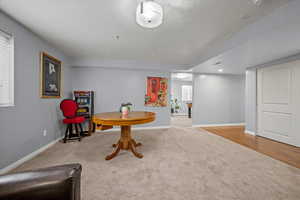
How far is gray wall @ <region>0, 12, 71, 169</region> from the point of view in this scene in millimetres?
1866

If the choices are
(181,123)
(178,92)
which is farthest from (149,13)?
(178,92)

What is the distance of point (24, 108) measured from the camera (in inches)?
86.0

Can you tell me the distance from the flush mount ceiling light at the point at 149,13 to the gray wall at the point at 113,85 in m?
3.07

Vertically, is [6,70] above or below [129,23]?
below

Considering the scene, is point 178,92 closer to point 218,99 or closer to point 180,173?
point 218,99

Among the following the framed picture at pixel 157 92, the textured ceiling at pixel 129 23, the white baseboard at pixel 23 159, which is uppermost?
the textured ceiling at pixel 129 23

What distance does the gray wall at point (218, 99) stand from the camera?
16.8 feet

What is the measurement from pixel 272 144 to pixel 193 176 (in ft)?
8.95

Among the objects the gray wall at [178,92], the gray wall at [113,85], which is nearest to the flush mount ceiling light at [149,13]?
the gray wall at [113,85]

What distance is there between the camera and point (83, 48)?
3.24m

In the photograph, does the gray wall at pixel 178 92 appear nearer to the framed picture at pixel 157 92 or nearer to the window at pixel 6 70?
the framed picture at pixel 157 92

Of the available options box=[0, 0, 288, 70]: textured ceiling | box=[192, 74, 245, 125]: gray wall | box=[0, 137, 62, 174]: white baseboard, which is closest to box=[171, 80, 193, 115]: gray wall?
box=[192, 74, 245, 125]: gray wall

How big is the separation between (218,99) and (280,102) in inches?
79.7

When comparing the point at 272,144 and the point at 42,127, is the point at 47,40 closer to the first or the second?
the point at 42,127
